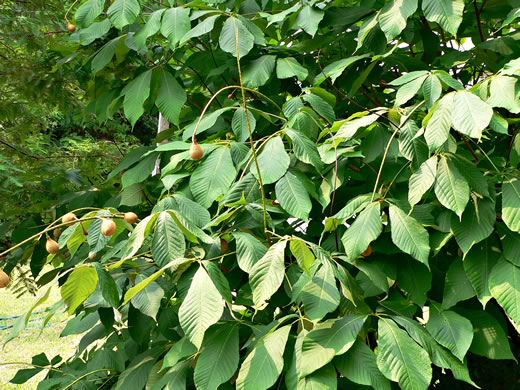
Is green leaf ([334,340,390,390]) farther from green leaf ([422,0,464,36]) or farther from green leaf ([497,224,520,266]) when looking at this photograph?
green leaf ([422,0,464,36])

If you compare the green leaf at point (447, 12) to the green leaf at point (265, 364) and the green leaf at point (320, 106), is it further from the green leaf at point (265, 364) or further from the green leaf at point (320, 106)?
the green leaf at point (265, 364)

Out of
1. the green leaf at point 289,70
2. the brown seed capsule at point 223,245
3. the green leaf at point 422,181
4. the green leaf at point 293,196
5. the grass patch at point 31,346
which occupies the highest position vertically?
the green leaf at point 289,70

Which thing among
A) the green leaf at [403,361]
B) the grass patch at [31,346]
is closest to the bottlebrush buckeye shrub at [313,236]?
the green leaf at [403,361]

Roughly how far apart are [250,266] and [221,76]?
93 cm

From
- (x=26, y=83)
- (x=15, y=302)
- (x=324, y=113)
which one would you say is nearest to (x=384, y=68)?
(x=324, y=113)

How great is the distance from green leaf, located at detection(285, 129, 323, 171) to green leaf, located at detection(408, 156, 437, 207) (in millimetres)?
213

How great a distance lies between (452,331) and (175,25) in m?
1.06

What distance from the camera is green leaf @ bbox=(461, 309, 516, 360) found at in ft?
3.54

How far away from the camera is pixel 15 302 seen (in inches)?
282

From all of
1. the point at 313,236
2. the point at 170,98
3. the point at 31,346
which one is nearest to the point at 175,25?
the point at 170,98

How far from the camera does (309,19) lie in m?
1.40

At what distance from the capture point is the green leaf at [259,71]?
141cm

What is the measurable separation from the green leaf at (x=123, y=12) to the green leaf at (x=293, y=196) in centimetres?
68

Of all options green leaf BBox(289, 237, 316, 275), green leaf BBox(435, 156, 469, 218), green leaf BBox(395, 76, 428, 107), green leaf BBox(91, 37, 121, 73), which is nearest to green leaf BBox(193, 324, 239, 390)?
green leaf BBox(289, 237, 316, 275)
